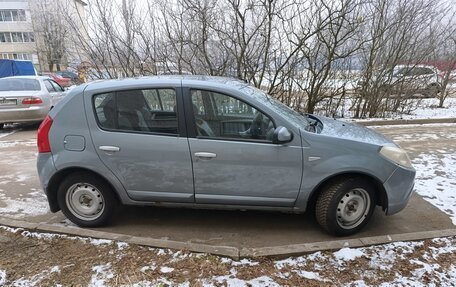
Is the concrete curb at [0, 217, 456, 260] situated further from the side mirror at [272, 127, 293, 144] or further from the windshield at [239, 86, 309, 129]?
the windshield at [239, 86, 309, 129]

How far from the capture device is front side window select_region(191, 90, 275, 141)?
3.49 metres

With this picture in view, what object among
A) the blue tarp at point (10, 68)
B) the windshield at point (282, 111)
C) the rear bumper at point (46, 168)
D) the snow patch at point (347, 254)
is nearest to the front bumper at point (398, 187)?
the snow patch at point (347, 254)

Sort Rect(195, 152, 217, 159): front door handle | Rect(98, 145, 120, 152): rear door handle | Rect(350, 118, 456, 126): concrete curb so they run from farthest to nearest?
Rect(350, 118, 456, 126): concrete curb → Rect(98, 145, 120, 152): rear door handle → Rect(195, 152, 217, 159): front door handle

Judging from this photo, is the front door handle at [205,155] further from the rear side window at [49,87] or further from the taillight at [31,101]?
the rear side window at [49,87]

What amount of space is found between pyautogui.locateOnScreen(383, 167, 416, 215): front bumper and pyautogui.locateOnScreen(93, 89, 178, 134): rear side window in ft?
7.55

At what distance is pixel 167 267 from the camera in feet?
9.92

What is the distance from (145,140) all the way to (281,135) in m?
1.38

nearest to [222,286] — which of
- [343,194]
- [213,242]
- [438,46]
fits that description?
[213,242]

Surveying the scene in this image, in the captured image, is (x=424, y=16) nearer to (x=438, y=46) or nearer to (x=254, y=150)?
(x=438, y=46)

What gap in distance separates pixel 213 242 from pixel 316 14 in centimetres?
781

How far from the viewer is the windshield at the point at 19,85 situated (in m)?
9.70

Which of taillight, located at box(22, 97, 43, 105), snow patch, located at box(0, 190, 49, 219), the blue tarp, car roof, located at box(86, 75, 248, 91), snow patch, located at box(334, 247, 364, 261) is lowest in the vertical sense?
snow patch, located at box(334, 247, 364, 261)

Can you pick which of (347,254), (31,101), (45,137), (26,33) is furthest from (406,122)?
(26,33)

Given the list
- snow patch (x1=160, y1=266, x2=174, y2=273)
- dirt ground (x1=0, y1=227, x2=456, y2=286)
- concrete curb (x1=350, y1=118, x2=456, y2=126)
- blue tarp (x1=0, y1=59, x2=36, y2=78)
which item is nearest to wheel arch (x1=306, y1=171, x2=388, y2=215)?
dirt ground (x1=0, y1=227, x2=456, y2=286)
